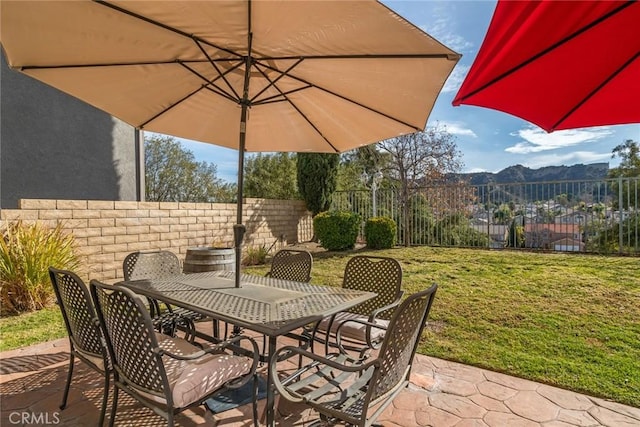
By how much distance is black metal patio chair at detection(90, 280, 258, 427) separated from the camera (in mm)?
1728

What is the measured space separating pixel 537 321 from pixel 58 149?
891 centimetres

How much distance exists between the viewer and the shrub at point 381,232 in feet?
31.7

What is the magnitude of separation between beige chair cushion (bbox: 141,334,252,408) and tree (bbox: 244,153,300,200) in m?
12.0

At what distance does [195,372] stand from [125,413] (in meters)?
0.87

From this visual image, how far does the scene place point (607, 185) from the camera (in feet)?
26.6

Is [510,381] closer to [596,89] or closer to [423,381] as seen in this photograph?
[423,381]

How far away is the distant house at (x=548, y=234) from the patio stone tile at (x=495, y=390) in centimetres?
735

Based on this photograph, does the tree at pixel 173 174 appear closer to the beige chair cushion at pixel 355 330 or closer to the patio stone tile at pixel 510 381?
the beige chair cushion at pixel 355 330

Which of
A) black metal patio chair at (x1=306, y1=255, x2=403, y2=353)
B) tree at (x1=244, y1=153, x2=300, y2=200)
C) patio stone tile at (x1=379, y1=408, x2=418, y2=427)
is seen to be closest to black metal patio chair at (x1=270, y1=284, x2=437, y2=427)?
patio stone tile at (x1=379, y1=408, x2=418, y2=427)

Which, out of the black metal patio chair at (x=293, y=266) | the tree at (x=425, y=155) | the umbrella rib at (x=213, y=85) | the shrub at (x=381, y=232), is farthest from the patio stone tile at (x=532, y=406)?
the tree at (x=425, y=155)

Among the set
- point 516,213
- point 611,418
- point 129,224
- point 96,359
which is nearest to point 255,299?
point 96,359

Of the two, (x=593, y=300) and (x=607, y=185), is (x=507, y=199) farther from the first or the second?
(x=593, y=300)

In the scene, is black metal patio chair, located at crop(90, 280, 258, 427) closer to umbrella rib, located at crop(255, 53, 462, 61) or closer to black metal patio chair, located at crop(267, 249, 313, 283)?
black metal patio chair, located at crop(267, 249, 313, 283)

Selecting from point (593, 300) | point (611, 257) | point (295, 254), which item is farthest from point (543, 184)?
point (295, 254)
